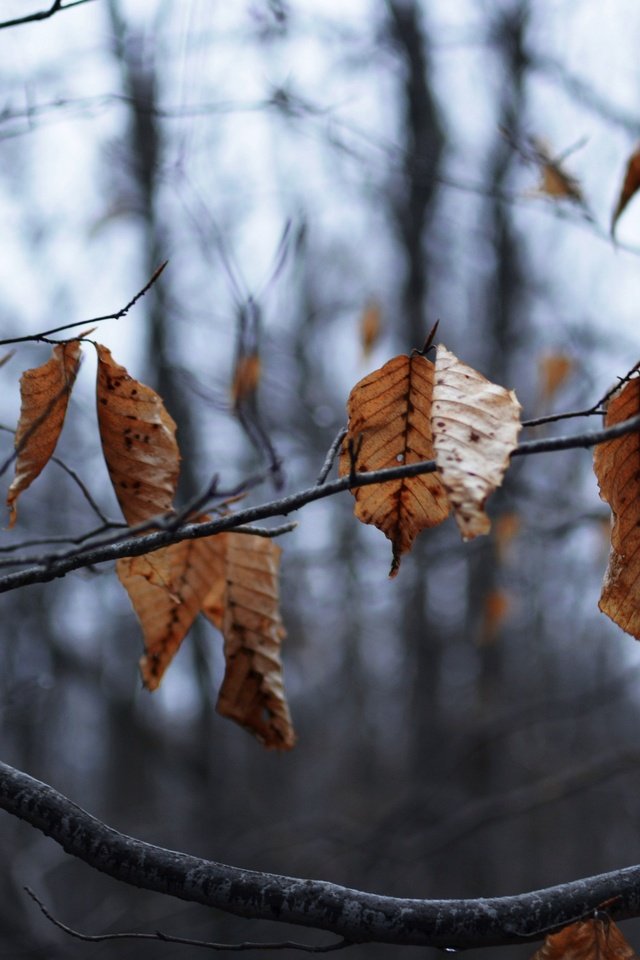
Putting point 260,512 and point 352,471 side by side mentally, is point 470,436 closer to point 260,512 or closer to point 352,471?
point 352,471

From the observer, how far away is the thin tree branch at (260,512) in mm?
690

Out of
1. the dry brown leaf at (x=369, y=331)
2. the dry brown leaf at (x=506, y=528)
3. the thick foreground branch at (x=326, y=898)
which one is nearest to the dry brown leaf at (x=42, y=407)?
the thick foreground branch at (x=326, y=898)

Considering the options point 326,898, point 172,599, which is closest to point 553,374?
point 172,599

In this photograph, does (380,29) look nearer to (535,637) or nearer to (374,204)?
(374,204)

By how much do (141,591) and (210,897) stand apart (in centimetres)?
43

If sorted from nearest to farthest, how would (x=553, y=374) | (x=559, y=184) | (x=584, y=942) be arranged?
(x=584, y=942), (x=559, y=184), (x=553, y=374)

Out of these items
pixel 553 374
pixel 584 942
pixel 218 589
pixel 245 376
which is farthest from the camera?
pixel 553 374

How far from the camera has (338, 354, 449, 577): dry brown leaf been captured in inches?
35.1

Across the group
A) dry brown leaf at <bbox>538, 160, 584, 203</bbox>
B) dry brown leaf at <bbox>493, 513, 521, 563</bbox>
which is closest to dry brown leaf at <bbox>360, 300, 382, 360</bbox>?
dry brown leaf at <bbox>493, 513, 521, 563</bbox>

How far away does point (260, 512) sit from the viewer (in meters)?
0.77

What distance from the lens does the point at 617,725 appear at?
33.2 ft

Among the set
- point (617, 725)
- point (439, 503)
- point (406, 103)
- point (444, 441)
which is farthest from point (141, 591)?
point (617, 725)

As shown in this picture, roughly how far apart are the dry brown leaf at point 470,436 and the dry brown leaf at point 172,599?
53 cm

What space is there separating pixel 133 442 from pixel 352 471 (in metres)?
0.34
